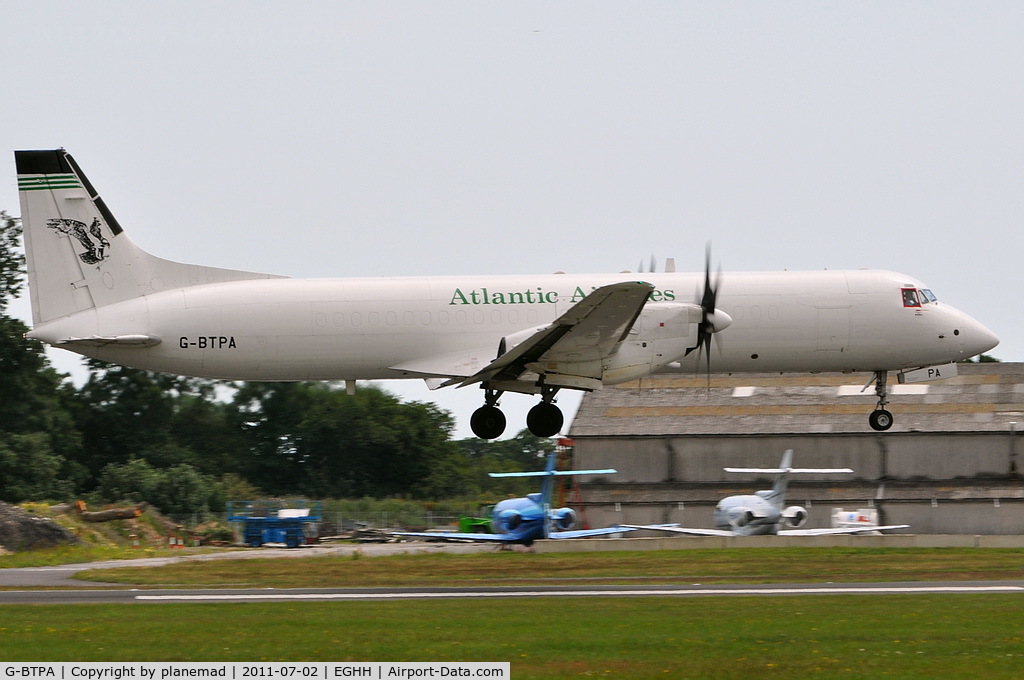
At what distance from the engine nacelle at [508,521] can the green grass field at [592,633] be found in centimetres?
967

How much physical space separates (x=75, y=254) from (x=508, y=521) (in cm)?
1392

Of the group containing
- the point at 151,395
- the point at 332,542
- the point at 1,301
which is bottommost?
the point at 332,542

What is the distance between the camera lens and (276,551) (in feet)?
133

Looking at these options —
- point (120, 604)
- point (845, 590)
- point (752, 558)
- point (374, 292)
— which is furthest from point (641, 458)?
point (120, 604)

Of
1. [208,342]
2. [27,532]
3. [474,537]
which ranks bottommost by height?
[474,537]

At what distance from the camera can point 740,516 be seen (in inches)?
1518

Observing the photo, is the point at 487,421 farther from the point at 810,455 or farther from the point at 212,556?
the point at 810,455

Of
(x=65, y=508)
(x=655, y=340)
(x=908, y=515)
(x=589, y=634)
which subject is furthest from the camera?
(x=908, y=515)

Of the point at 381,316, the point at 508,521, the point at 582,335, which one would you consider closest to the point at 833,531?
the point at 508,521

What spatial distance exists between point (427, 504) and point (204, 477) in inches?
360

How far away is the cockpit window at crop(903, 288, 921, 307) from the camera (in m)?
32.3

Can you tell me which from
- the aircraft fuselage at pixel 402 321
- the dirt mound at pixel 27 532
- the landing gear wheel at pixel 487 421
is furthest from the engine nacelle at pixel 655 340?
the dirt mound at pixel 27 532

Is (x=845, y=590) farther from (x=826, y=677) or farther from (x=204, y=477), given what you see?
(x=204, y=477)

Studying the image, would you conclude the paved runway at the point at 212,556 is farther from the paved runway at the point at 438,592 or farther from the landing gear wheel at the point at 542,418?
the landing gear wheel at the point at 542,418
